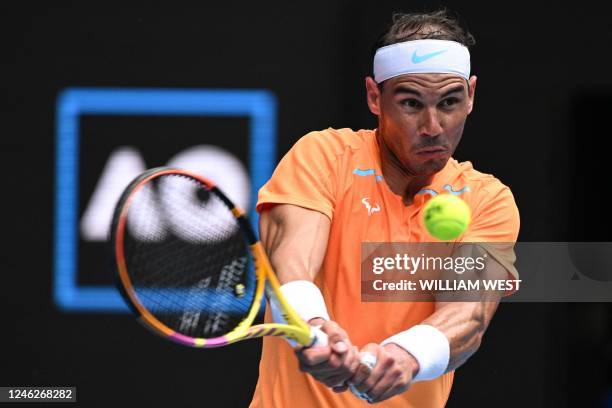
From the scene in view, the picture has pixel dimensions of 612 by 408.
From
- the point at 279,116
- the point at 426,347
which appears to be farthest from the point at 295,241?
the point at 279,116

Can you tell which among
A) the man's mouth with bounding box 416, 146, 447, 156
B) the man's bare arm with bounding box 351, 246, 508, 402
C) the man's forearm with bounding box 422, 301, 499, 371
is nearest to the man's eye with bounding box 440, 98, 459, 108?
the man's mouth with bounding box 416, 146, 447, 156

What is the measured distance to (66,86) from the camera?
502cm

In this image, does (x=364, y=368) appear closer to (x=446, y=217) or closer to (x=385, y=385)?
(x=385, y=385)

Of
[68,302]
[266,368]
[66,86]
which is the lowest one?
[266,368]

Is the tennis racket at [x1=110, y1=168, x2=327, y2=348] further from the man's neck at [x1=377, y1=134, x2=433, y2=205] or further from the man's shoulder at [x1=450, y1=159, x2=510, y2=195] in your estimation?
the man's shoulder at [x1=450, y1=159, x2=510, y2=195]

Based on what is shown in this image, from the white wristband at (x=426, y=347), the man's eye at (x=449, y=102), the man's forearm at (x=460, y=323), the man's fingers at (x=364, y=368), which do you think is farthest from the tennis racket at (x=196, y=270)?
the man's eye at (x=449, y=102)

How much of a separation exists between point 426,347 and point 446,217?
12.8 inches

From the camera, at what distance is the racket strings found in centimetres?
306

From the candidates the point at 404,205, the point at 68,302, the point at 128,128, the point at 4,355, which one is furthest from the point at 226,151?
the point at 404,205

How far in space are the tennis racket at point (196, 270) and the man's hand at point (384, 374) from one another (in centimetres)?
13

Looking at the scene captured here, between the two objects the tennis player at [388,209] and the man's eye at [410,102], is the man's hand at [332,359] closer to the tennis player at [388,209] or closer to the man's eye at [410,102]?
the tennis player at [388,209]

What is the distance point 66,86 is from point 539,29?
180 centimetres

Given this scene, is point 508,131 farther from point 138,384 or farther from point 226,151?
point 138,384

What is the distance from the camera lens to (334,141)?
Answer: 11.5 ft
